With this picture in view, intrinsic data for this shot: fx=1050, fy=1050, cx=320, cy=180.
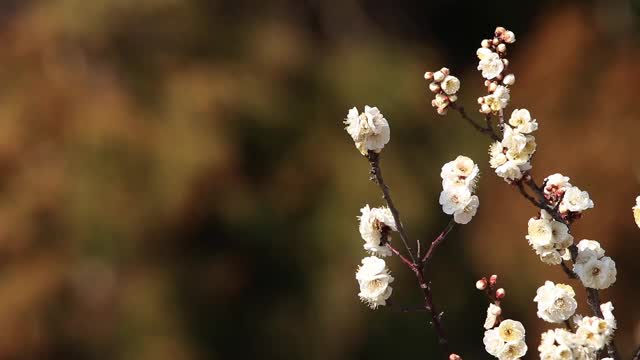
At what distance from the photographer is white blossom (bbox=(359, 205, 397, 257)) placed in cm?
107

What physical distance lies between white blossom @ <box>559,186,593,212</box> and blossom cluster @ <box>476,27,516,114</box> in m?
0.10

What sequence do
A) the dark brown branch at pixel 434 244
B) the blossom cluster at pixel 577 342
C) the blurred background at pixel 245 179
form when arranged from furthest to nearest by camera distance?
the blurred background at pixel 245 179
the dark brown branch at pixel 434 244
the blossom cluster at pixel 577 342

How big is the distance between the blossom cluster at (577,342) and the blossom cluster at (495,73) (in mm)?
220

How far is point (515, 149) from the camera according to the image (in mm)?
959

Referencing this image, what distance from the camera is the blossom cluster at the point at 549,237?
0.98 meters

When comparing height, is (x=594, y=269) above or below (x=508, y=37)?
below

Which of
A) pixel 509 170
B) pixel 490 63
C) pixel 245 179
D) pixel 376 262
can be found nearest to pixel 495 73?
pixel 490 63

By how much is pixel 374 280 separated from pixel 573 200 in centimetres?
21

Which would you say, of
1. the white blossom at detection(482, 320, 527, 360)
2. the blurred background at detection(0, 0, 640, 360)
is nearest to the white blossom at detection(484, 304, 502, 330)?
the white blossom at detection(482, 320, 527, 360)

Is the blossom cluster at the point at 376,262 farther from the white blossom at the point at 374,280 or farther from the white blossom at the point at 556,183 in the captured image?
the white blossom at the point at 556,183

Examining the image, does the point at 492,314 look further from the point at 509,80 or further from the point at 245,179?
the point at 245,179

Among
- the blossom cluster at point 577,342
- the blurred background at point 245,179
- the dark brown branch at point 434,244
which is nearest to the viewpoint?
the blossom cluster at point 577,342

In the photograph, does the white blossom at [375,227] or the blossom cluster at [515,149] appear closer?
the blossom cluster at [515,149]

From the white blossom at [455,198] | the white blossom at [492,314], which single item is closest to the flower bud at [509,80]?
the white blossom at [455,198]
